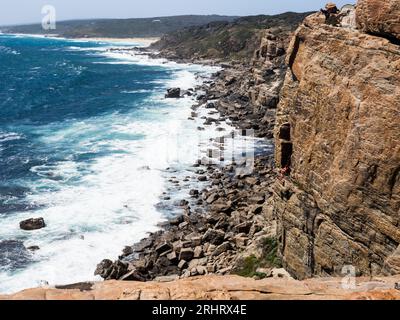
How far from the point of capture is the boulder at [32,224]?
112ft

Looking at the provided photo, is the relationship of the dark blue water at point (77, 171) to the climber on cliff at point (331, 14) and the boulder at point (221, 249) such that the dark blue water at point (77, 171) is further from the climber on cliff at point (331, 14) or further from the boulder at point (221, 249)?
the climber on cliff at point (331, 14)

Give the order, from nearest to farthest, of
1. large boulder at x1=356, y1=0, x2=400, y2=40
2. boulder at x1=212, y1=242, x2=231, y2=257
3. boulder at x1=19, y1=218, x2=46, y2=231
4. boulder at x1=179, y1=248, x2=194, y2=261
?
large boulder at x1=356, y1=0, x2=400, y2=40 → boulder at x1=212, y1=242, x2=231, y2=257 → boulder at x1=179, y1=248, x2=194, y2=261 → boulder at x1=19, y1=218, x2=46, y2=231

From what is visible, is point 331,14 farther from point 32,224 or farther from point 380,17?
point 32,224

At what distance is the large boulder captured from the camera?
16109 millimetres

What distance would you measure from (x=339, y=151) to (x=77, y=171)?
33.3 m

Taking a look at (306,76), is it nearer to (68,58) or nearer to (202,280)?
(202,280)

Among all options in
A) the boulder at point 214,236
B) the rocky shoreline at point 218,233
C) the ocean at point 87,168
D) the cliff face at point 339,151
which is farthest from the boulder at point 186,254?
the cliff face at point 339,151

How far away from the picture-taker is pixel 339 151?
739 inches

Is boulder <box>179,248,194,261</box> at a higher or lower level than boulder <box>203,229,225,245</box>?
lower

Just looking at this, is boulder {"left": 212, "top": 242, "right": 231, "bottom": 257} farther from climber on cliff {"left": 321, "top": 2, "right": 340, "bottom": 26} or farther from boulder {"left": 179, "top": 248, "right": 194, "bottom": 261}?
climber on cliff {"left": 321, "top": 2, "right": 340, "bottom": 26}

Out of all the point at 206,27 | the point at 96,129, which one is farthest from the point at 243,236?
the point at 206,27

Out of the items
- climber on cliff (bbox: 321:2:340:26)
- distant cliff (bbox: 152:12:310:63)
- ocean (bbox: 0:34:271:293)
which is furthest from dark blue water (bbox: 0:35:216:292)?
distant cliff (bbox: 152:12:310:63)

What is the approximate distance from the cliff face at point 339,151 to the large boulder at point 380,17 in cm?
7

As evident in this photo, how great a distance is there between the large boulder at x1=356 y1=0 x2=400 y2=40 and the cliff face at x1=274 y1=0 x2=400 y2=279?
0.07 metres
